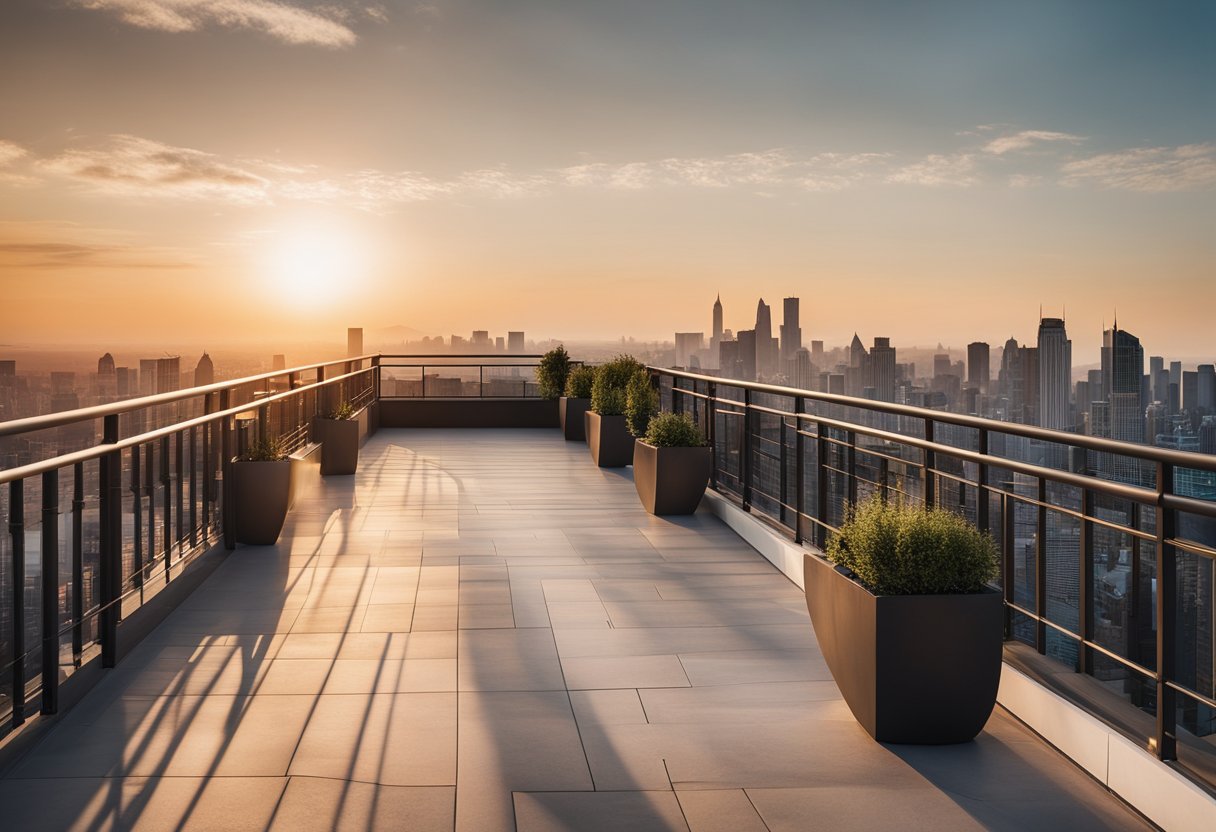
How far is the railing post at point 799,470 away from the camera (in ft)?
19.3

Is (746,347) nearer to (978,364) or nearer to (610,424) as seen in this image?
(978,364)

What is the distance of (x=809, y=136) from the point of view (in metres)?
20.8

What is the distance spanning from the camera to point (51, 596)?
10.9ft

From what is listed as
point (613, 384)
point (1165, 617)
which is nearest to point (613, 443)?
point (613, 384)

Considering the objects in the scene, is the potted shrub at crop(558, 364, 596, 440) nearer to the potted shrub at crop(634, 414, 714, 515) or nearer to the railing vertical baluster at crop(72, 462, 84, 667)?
the potted shrub at crop(634, 414, 714, 515)

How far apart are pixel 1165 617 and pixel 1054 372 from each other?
15.9 meters

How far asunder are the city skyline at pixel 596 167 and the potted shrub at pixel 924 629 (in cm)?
1070

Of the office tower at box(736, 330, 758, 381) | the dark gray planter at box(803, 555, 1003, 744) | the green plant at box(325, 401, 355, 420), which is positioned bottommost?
the dark gray planter at box(803, 555, 1003, 744)

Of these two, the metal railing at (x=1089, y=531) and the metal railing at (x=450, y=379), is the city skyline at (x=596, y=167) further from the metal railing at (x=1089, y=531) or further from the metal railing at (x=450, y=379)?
the metal railing at (x=1089, y=531)

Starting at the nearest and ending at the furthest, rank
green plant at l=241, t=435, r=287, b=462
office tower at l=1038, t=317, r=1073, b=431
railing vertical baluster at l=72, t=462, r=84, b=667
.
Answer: railing vertical baluster at l=72, t=462, r=84, b=667, green plant at l=241, t=435, r=287, b=462, office tower at l=1038, t=317, r=1073, b=431

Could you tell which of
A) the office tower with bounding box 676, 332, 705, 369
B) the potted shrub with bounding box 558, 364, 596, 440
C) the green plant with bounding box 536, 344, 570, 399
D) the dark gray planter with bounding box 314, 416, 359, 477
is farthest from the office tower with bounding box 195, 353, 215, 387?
the office tower with bounding box 676, 332, 705, 369

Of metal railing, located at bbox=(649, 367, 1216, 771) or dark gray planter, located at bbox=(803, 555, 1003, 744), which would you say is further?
dark gray planter, located at bbox=(803, 555, 1003, 744)

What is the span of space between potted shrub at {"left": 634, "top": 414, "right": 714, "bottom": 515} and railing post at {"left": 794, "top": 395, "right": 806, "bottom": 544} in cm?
179

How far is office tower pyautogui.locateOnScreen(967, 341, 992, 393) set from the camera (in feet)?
53.5
